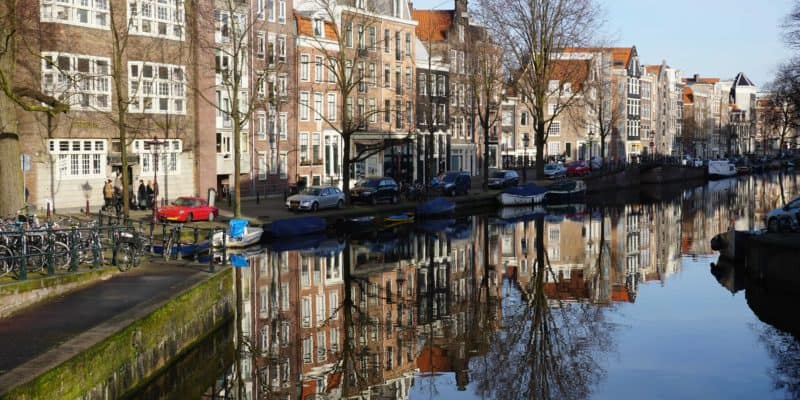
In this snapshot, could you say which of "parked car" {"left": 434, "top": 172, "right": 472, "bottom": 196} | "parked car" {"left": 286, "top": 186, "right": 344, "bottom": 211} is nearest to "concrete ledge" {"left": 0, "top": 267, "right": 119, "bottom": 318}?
"parked car" {"left": 286, "top": 186, "right": 344, "bottom": 211}

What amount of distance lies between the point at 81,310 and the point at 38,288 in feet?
5.69

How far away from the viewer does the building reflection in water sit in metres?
21.1

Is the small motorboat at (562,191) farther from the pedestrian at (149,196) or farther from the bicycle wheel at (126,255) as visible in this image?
the bicycle wheel at (126,255)

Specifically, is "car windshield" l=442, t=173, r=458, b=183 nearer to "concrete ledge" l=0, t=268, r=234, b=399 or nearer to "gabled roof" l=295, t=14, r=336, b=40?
"gabled roof" l=295, t=14, r=336, b=40

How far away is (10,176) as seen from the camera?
34469mm

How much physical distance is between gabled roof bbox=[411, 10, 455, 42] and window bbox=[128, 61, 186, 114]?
3891 cm

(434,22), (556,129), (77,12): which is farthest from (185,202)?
(556,129)

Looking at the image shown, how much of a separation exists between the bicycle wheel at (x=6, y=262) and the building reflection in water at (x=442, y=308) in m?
5.82

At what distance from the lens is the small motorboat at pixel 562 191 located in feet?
249

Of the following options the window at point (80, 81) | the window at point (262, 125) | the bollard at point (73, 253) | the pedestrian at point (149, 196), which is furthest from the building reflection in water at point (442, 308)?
the window at point (262, 125)

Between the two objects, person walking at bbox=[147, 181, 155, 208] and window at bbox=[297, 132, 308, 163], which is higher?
window at bbox=[297, 132, 308, 163]

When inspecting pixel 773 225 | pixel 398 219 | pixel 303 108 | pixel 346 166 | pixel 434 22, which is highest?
pixel 434 22

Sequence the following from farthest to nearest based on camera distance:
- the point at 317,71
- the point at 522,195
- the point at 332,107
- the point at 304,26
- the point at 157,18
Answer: the point at 332,107 → the point at 522,195 → the point at 317,71 → the point at 304,26 → the point at 157,18

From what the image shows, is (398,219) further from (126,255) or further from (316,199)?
(126,255)
